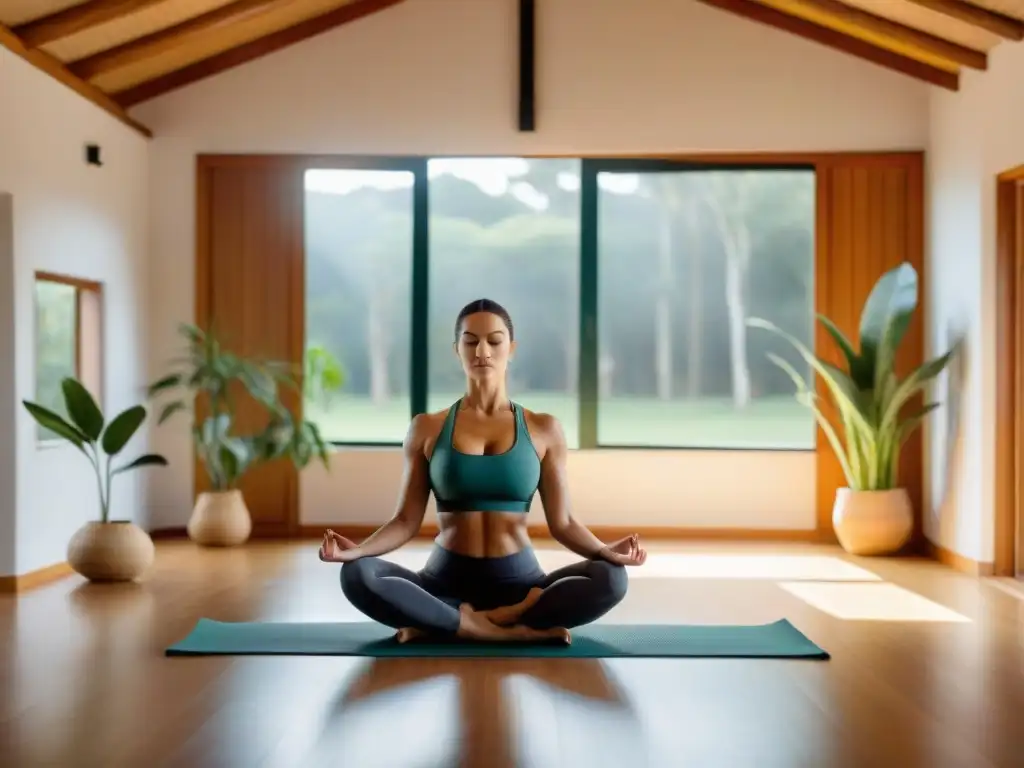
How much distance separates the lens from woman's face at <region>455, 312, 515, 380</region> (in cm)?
406

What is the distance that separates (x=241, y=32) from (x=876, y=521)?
13.7 feet

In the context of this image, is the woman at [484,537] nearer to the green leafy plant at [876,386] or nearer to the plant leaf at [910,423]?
the green leafy plant at [876,386]

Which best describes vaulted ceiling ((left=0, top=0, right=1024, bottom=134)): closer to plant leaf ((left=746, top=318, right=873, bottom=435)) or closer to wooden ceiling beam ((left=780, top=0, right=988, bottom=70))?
wooden ceiling beam ((left=780, top=0, right=988, bottom=70))

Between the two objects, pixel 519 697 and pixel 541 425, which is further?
pixel 541 425

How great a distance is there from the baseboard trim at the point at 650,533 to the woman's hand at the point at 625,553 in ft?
10.7

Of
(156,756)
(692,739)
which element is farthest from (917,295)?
(156,756)

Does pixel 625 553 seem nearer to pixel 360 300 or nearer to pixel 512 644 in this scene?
pixel 512 644

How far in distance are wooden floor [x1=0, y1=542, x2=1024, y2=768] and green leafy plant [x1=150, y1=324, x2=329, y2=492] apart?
1.67 meters

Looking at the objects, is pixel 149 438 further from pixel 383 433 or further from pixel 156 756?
pixel 156 756

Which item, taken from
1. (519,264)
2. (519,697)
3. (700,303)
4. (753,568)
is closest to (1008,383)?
(753,568)

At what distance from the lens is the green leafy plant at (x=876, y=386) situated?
6434 millimetres

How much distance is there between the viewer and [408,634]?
4008 mm

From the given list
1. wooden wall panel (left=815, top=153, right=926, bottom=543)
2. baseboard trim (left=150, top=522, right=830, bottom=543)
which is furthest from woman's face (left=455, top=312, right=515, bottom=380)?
wooden wall panel (left=815, top=153, right=926, bottom=543)

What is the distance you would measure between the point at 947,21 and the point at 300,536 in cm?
427
